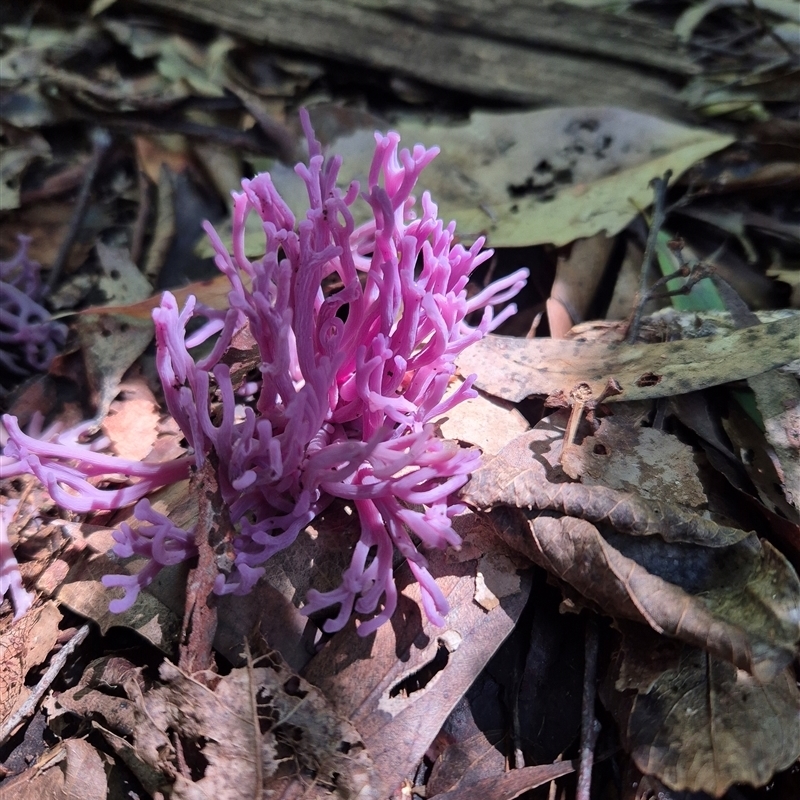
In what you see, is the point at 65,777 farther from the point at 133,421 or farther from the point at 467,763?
the point at 133,421

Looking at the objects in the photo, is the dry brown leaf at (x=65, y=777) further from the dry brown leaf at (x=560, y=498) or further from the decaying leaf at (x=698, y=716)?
the decaying leaf at (x=698, y=716)

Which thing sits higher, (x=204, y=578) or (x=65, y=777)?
(x=204, y=578)

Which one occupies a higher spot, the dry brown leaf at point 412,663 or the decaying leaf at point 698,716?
the decaying leaf at point 698,716

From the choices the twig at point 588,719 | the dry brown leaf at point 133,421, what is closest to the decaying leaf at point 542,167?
the dry brown leaf at point 133,421

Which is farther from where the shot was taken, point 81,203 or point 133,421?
point 81,203

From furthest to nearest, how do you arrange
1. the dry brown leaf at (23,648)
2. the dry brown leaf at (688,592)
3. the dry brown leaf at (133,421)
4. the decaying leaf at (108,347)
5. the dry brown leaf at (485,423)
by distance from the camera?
the decaying leaf at (108,347) < the dry brown leaf at (133,421) < the dry brown leaf at (485,423) < the dry brown leaf at (23,648) < the dry brown leaf at (688,592)

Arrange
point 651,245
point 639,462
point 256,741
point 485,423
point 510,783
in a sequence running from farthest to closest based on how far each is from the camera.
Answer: point 651,245 → point 485,423 → point 639,462 → point 510,783 → point 256,741

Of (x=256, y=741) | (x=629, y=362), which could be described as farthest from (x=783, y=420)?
(x=256, y=741)
